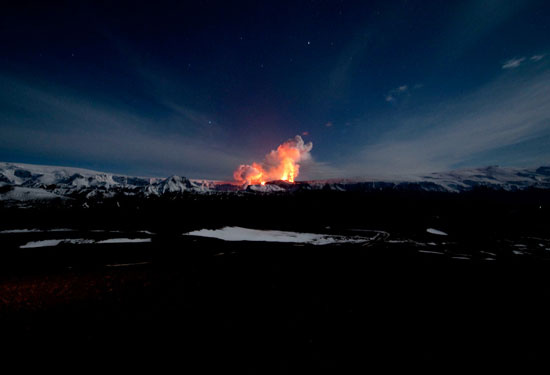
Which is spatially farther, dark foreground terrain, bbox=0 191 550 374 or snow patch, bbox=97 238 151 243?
snow patch, bbox=97 238 151 243

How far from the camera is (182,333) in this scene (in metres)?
4.38

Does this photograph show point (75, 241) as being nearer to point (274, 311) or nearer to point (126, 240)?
point (126, 240)

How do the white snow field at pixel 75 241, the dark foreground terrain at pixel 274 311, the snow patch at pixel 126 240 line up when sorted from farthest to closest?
the snow patch at pixel 126 240 < the white snow field at pixel 75 241 < the dark foreground terrain at pixel 274 311

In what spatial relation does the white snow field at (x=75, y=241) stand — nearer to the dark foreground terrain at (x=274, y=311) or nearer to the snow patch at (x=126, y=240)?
the snow patch at (x=126, y=240)

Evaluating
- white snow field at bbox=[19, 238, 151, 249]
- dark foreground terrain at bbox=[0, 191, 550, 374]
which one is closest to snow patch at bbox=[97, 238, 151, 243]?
white snow field at bbox=[19, 238, 151, 249]

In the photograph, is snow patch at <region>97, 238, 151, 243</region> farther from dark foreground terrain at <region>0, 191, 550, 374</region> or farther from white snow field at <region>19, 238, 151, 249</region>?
dark foreground terrain at <region>0, 191, 550, 374</region>

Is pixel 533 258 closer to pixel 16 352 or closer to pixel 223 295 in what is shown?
pixel 223 295

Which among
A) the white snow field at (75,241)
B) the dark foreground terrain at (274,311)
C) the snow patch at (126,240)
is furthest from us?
the snow patch at (126,240)

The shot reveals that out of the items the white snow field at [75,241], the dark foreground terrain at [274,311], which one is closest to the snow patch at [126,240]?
the white snow field at [75,241]

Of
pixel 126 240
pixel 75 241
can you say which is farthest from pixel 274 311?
pixel 75 241

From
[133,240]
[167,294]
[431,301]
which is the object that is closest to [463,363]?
[431,301]

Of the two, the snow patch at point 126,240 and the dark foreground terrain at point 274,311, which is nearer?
the dark foreground terrain at point 274,311

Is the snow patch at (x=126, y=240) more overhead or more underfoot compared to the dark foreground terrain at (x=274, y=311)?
more underfoot

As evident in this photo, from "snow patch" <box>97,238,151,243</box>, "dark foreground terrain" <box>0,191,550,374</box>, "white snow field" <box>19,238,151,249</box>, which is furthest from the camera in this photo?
"snow patch" <box>97,238,151,243</box>
